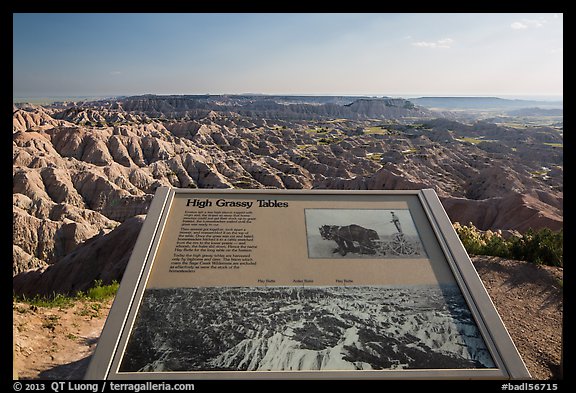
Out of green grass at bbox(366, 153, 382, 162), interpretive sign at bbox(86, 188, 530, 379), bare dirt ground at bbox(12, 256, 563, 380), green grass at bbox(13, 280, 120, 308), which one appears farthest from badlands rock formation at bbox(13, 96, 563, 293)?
interpretive sign at bbox(86, 188, 530, 379)

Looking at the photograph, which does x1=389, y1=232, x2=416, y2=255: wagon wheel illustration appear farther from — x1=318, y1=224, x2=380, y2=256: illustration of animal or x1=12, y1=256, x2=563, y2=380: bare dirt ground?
x1=12, y1=256, x2=563, y2=380: bare dirt ground

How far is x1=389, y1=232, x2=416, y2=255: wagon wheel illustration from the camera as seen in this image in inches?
181

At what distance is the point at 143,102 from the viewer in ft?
397

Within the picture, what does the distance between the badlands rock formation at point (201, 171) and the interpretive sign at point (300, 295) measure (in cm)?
1371

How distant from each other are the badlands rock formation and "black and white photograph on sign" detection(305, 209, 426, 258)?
1414 cm

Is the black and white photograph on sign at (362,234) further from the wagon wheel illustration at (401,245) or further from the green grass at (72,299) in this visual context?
the green grass at (72,299)

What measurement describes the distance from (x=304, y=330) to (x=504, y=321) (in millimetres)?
4735

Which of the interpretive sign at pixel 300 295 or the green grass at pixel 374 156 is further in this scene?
the green grass at pixel 374 156

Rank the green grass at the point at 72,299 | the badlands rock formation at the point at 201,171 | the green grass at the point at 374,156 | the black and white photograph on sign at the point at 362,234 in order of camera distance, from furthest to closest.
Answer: the green grass at the point at 374,156
the badlands rock formation at the point at 201,171
the green grass at the point at 72,299
the black and white photograph on sign at the point at 362,234

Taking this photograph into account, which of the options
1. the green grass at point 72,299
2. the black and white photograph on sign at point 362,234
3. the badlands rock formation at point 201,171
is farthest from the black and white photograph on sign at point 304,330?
the badlands rock formation at point 201,171

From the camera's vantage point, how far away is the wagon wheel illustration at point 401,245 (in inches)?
181

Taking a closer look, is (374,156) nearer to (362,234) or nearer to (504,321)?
(504,321)
